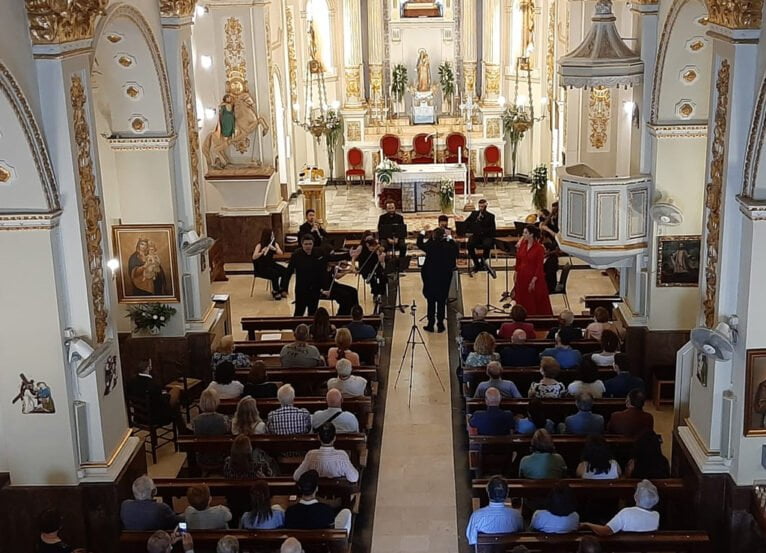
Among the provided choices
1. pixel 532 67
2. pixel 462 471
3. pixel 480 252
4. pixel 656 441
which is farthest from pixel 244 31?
pixel 656 441

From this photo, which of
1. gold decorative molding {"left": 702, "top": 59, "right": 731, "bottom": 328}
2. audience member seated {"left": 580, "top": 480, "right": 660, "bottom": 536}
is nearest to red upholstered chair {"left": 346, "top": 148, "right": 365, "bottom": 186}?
gold decorative molding {"left": 702, "top": 59, "right": 731, "bottom": 328}

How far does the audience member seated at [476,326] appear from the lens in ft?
44.6

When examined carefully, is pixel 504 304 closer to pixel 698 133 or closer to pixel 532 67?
pixel 698 133

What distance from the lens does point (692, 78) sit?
41.6 ft

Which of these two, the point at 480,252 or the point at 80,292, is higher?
the point at 80,292

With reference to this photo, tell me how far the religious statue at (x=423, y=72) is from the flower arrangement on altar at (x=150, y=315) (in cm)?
1519

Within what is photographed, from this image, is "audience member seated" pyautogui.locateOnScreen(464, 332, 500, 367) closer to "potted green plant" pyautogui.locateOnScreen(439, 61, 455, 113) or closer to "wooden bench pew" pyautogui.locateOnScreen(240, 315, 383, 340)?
"wooden bench pew" pyautogui.locateOnScreen(240, 315, 383, 340)

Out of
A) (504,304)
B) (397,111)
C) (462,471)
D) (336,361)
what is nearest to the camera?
(462,471)

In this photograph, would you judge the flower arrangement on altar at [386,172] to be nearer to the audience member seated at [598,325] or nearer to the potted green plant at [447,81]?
the potted green plant at [447,81]

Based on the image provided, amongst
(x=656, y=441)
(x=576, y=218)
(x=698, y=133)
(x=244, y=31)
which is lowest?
(x=656, y=441)

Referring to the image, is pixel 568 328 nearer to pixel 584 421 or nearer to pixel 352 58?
pixel 584 421

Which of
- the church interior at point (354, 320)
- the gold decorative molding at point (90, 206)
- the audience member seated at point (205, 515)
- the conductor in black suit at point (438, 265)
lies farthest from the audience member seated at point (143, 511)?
the conductor in black suit at point (438, 265)

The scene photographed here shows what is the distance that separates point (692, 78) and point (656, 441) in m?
5.00

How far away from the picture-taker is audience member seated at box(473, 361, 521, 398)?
11.3m
